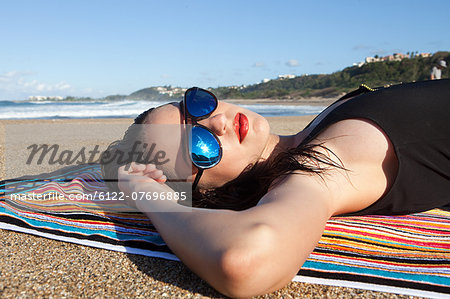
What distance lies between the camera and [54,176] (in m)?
3.37

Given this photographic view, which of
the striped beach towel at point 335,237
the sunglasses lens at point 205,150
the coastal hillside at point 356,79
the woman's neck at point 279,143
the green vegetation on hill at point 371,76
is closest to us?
the striped beach towel at point 335,237

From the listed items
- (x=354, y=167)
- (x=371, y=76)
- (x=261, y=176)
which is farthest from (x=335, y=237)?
(x=371, y=76)

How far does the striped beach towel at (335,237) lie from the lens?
1.56 m

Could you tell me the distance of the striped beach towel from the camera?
5.12 feet

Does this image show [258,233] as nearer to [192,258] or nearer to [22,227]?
[192,258]

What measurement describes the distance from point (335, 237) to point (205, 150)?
0.92m

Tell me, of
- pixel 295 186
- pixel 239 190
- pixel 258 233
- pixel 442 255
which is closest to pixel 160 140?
pixel 239 190

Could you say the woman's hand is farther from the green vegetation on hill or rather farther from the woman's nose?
the green vegetation on hill

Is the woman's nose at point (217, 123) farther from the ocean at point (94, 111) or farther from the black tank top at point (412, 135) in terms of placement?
the ocean at point (94, 111)

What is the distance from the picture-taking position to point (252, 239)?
3.92 ft

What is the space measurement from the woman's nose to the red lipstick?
0.24ft

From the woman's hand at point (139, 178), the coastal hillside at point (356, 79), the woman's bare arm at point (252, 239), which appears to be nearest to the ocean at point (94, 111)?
the coastal hillside at point (356, 79)

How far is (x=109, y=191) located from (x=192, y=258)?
5.43 feet

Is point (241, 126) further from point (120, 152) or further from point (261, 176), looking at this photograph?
point (120, 152)
